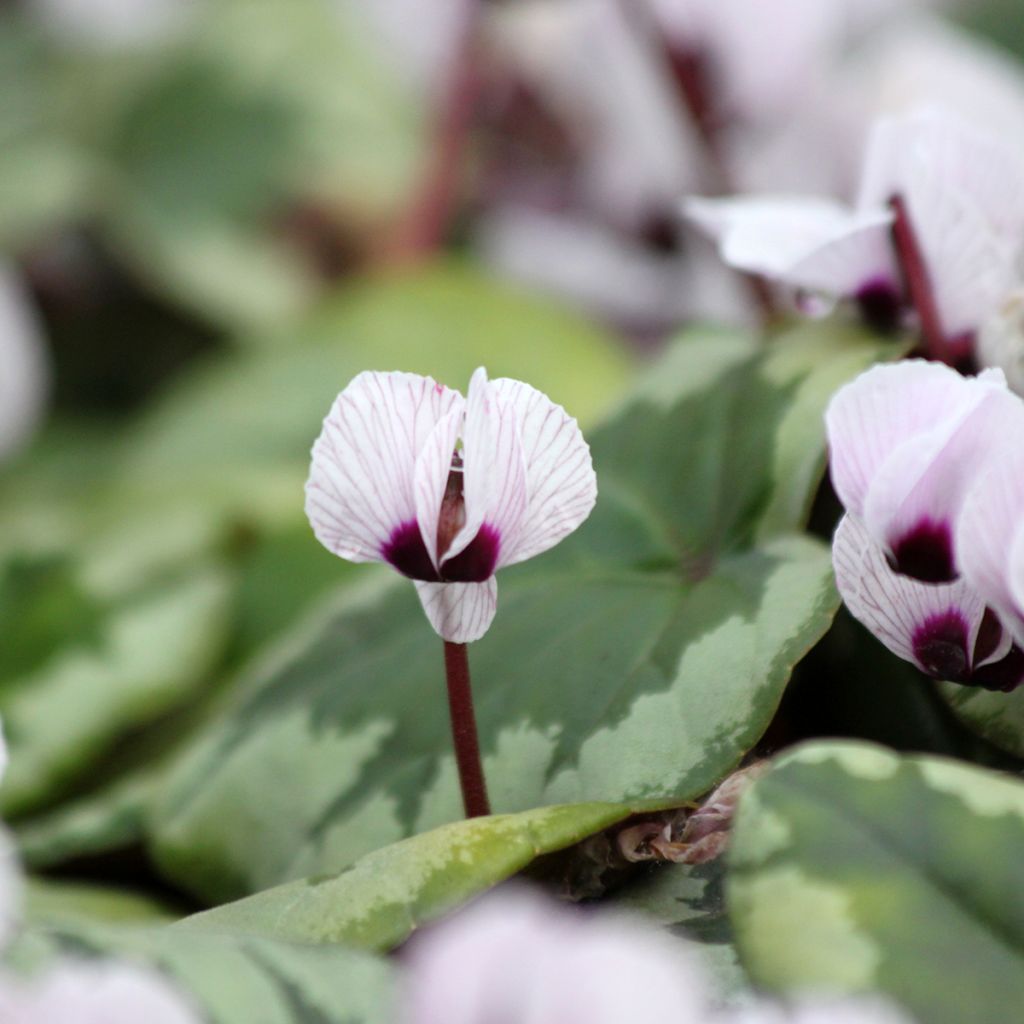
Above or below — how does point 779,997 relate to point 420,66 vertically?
above

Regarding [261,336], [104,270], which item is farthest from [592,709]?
[104,270]

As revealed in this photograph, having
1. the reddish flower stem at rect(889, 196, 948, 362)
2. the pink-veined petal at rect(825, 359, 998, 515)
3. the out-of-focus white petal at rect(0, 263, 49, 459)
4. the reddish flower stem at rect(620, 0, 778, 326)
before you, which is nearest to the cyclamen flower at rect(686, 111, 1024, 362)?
the reddish flower stem at rect(889, 196, 948, 362)

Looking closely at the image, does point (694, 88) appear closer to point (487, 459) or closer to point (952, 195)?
point (952, 195)

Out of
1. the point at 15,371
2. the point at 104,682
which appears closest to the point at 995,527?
the point at 104,682

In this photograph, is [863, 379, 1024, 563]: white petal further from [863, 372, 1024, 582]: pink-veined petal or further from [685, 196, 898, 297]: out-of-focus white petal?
[685, 196, 898, 297]: out-of-focus white petal

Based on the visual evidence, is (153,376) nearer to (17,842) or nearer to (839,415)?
(17,842)
